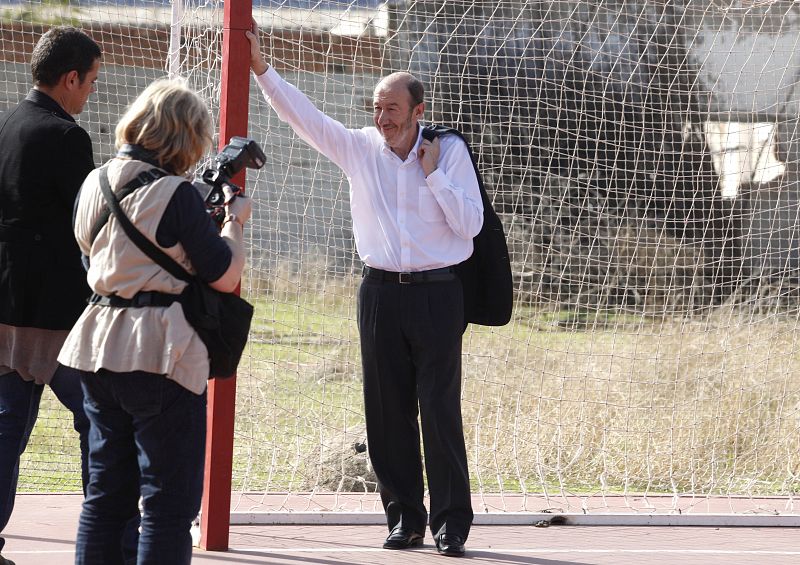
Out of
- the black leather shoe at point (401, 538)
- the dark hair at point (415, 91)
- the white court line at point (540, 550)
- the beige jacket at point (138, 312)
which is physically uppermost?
the dark hair at point (415, 91)

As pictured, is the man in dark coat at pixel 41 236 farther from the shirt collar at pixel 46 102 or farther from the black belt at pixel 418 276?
the black belt at pixel 418 276

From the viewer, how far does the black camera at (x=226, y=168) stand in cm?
304

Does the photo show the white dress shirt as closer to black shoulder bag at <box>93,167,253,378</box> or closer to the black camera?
the black camera

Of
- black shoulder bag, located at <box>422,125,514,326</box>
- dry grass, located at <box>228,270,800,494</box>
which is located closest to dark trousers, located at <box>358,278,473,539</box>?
black shoulder bag, located at <box>422,125,514,326</box>

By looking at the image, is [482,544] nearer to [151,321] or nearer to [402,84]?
[402,84]

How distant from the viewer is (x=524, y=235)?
8508 mm

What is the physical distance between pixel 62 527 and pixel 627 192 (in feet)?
12.9

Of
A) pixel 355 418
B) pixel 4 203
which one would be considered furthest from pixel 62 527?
pixel 355 418

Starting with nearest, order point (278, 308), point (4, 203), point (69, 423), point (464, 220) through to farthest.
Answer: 1. point (4, 203)
2. point (464, 220)
3. point (278, 308)
4. point (69, 423)

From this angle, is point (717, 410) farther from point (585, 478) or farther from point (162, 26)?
point (162, 26)

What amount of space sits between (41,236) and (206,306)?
106 centimetres

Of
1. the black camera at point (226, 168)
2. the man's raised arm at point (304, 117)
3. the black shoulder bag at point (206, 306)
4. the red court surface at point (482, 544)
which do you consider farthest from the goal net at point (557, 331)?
the black shoulder bag at point (206, 306)

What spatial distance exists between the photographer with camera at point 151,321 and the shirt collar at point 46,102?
2.77 ft

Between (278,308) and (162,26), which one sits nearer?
(278,308)
